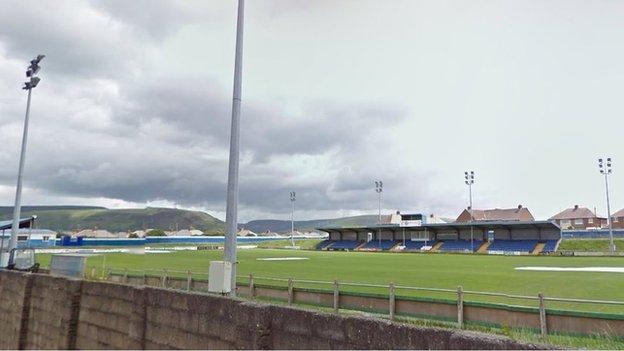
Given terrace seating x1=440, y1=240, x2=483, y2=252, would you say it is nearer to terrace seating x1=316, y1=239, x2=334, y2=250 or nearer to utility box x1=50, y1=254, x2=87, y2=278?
terrace seating x1=316, y1=239, x2=334, y2=250

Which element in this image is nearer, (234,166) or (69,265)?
(234,166)

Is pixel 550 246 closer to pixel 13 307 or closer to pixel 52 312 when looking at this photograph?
pixel 13 307

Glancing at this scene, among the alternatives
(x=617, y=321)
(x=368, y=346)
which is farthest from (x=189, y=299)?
(x=617, y=321)

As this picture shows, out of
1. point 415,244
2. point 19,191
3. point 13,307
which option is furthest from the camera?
point 415,244

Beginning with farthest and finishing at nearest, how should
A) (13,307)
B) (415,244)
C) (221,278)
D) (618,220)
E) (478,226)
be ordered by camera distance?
(618,220)
(415,244)
(478,226)
(13,307)
(221,278)

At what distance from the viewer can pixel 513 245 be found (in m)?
82.3

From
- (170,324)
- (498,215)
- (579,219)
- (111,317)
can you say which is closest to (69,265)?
(111,317)

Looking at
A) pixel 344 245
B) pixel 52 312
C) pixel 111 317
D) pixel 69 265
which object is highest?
pixel 344 245

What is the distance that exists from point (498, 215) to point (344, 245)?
56.6 meters

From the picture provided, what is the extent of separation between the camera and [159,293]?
31.7 feet

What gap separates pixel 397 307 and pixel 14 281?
1232 centimetres

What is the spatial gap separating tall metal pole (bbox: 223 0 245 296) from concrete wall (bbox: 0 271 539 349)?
1.28 meters

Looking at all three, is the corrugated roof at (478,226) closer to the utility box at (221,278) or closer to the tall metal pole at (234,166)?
the tall metal pole at (234,166)

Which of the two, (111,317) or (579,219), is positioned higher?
(579,219)
